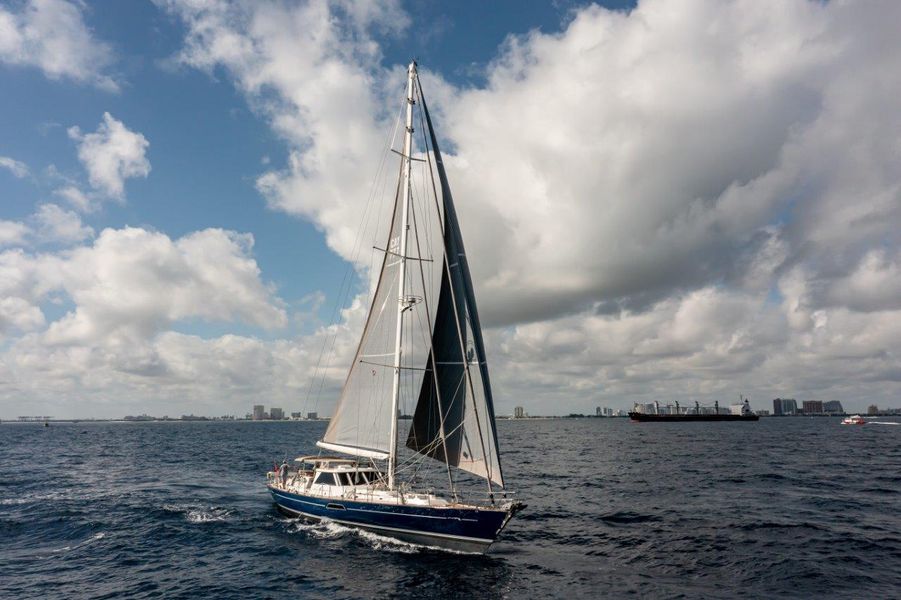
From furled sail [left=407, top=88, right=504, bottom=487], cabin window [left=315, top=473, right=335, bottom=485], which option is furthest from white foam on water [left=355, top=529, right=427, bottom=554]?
furled sail [left=407, top=88, right=504, bottom=487]

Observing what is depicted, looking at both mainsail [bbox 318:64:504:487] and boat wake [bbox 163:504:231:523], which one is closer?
mainsail [bbox 318:64:504:487]

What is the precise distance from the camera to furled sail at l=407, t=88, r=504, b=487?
Result: 22.3 metres

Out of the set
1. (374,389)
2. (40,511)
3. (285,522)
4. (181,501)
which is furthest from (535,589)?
(40,511)

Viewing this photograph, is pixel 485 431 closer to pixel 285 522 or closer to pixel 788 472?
pixel 285 522

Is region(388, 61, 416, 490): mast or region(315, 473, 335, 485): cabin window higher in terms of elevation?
region(388, 61, 416, 490): mast

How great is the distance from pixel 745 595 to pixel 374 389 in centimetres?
1813

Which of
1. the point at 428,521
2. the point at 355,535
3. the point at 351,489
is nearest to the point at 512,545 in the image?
the point at 428,521

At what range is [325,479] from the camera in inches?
1109

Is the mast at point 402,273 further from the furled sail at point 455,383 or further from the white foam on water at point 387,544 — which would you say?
the white foam on water at point 387,544

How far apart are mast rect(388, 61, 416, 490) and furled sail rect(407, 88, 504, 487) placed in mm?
1123

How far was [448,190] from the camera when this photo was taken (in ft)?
78.1

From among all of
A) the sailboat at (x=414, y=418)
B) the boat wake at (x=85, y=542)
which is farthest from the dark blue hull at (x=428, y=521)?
the boat wake at (x=85, y=542)

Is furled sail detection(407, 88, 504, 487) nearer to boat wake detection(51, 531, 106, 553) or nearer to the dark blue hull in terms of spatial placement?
the dark blue hull

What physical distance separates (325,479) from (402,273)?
41.2ft
